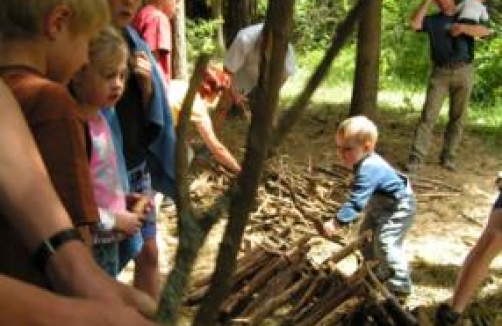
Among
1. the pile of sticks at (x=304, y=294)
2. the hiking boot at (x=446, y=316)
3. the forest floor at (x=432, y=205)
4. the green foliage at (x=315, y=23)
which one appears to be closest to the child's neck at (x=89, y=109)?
the forest floor at (x=432, y=205)

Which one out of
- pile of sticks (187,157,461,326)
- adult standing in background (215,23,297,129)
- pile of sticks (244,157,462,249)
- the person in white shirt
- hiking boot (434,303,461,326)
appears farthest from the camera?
the person in white shirt

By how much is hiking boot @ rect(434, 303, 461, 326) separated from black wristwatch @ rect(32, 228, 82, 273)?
3165 mm

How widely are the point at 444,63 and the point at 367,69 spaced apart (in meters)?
1.03

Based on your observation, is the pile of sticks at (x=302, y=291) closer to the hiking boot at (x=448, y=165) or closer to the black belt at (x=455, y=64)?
the black belt at (x=455, y=64)

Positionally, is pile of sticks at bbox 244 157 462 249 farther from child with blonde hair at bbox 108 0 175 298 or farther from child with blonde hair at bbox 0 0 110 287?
child with blonde hair at bbox 0 0 110 287

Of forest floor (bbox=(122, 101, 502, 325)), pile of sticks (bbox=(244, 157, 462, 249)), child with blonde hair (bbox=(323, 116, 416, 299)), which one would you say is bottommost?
forest floor (bbox=(122, 101, 502, 325))

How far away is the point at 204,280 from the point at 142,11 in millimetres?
1412

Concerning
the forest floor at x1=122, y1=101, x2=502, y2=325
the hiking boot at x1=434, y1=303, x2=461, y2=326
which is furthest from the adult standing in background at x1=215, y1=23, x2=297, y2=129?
the hiking boot at x1=434, y1=303, x2=461, y2=326

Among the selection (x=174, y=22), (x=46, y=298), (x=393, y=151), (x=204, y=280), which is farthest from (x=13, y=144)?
(x=393, y=151)

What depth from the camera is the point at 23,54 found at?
61.9 inches

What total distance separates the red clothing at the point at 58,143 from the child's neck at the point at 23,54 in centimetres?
5

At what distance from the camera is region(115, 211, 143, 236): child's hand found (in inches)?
94.5

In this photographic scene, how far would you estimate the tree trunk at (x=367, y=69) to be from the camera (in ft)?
24.1

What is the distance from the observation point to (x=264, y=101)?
696 millimetres
